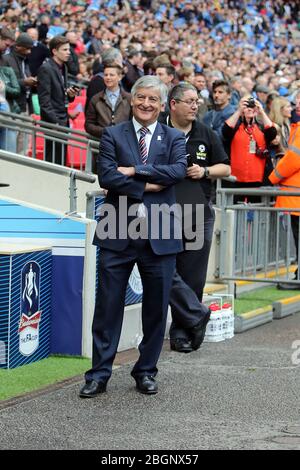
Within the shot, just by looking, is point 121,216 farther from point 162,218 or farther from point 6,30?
point 6,30

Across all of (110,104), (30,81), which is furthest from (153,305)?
(30,81)

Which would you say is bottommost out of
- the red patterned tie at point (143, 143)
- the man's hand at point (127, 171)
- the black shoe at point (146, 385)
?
the black shoe at point (146, 385)

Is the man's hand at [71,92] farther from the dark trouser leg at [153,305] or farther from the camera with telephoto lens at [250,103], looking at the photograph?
the dark trouser leg at [153,305]

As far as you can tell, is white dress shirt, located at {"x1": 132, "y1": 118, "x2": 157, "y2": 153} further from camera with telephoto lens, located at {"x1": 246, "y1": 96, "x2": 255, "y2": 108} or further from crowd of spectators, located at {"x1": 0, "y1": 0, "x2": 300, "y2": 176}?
camera with telephoto lens, located at {"x1": 246, "y1": 96, "x2": 255, "y2": 108}

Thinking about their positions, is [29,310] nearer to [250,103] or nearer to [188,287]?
[188,287]

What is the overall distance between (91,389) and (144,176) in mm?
1517

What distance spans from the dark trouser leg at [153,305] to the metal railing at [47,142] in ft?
18.9

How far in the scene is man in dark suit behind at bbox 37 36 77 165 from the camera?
13969 mm

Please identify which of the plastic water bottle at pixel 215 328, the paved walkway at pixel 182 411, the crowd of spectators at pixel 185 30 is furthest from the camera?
the crowd of spectators at pixel 185 30

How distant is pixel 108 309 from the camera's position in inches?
300

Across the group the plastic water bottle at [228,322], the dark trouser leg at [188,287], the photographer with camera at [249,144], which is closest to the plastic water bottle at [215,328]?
the plastic water bottle at [228,322]

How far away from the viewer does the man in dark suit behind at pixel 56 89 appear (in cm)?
1397

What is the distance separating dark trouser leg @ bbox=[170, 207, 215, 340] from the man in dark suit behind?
5.04 metres

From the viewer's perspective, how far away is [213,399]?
7504 mm
